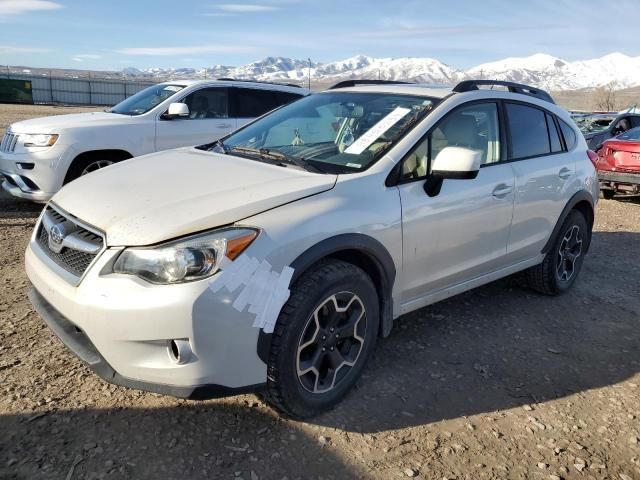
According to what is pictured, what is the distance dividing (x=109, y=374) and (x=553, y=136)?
12.7 feet

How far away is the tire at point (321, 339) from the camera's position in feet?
8.36

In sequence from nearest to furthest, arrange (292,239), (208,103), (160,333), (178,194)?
(160,333) < (292,239) < (178,194) < (208,103)

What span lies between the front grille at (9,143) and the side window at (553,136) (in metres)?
5.91

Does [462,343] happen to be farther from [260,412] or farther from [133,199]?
[133,199]

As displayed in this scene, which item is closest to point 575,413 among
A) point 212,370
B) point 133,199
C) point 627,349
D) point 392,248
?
point 627,349

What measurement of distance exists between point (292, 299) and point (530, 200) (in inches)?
92.1

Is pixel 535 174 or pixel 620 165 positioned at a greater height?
pixel 535 174

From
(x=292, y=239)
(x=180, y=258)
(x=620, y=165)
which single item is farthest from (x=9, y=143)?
(x=620, y=165)

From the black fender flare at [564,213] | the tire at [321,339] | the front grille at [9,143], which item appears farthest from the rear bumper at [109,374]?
the front grille at [9,143]

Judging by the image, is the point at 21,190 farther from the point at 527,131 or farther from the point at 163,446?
the point at 527,131

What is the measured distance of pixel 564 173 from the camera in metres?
4.42

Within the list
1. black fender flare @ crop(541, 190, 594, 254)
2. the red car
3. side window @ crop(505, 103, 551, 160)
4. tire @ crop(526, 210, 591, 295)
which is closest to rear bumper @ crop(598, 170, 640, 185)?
the red car

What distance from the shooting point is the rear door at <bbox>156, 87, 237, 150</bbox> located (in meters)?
7.05

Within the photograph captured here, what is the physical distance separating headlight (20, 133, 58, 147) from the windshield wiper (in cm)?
365
